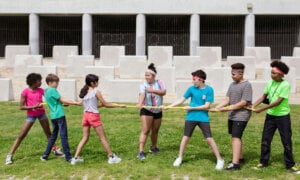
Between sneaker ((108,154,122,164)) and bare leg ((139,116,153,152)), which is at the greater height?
bare leg ((139,116,153,152))

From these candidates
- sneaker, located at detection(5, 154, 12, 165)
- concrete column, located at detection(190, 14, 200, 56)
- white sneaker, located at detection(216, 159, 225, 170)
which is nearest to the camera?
white sneaker, located at detection(216, 159, 225, 170)

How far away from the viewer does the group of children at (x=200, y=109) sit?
6.71m

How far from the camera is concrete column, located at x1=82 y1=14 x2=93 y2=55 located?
91.6 feet

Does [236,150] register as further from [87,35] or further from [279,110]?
[87,35]

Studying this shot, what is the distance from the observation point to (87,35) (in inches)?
1103

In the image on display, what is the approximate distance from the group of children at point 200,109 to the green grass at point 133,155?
20 centimetres

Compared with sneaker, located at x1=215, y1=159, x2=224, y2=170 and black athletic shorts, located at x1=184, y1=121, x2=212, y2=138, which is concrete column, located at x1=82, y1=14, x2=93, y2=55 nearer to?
black athletic shorts, located at x1=184, y1=121, x2=212, y2=138

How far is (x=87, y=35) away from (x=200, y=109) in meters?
21.9

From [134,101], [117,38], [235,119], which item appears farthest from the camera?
[117,38]
